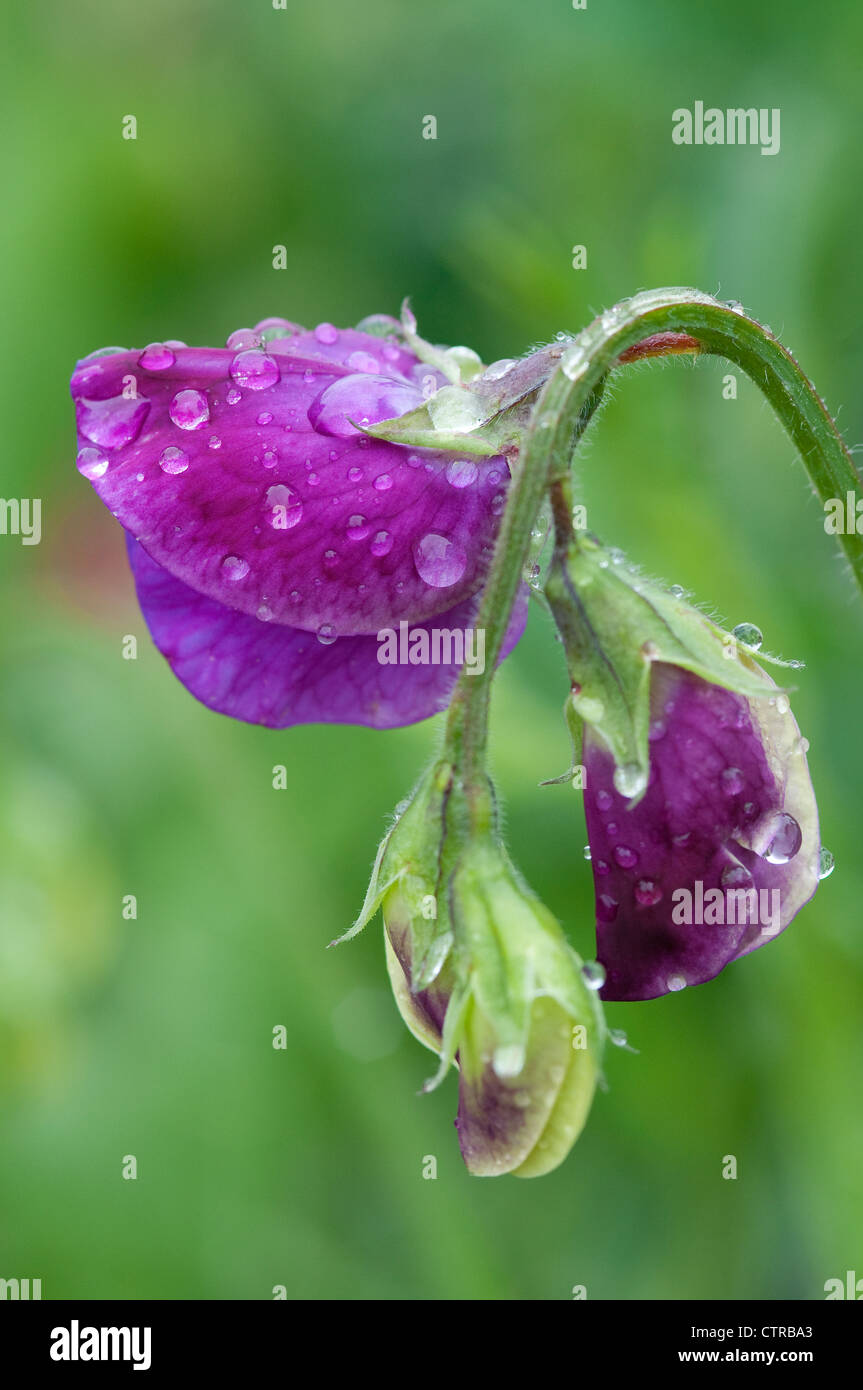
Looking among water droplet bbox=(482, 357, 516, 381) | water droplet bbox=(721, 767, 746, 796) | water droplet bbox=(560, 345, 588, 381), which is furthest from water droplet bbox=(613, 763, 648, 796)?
water droplet bbox=(482, 357, 516, 381)

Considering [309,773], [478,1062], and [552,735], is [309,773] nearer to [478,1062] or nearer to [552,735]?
[552,735]

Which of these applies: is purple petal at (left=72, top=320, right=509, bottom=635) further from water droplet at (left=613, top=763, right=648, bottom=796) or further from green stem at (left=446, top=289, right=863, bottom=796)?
water droplet at (left=613, top=763, right=648, bottom=796)

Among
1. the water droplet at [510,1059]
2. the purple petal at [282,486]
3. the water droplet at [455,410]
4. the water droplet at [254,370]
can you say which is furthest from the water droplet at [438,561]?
the water droplet at [510,1059]

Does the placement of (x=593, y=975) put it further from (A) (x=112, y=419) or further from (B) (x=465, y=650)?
(A) (x=112, y=419)

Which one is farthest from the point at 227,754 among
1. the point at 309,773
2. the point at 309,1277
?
the point at 309,1277

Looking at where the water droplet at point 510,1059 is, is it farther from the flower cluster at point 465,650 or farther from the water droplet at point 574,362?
the water droplet at point 574,362
